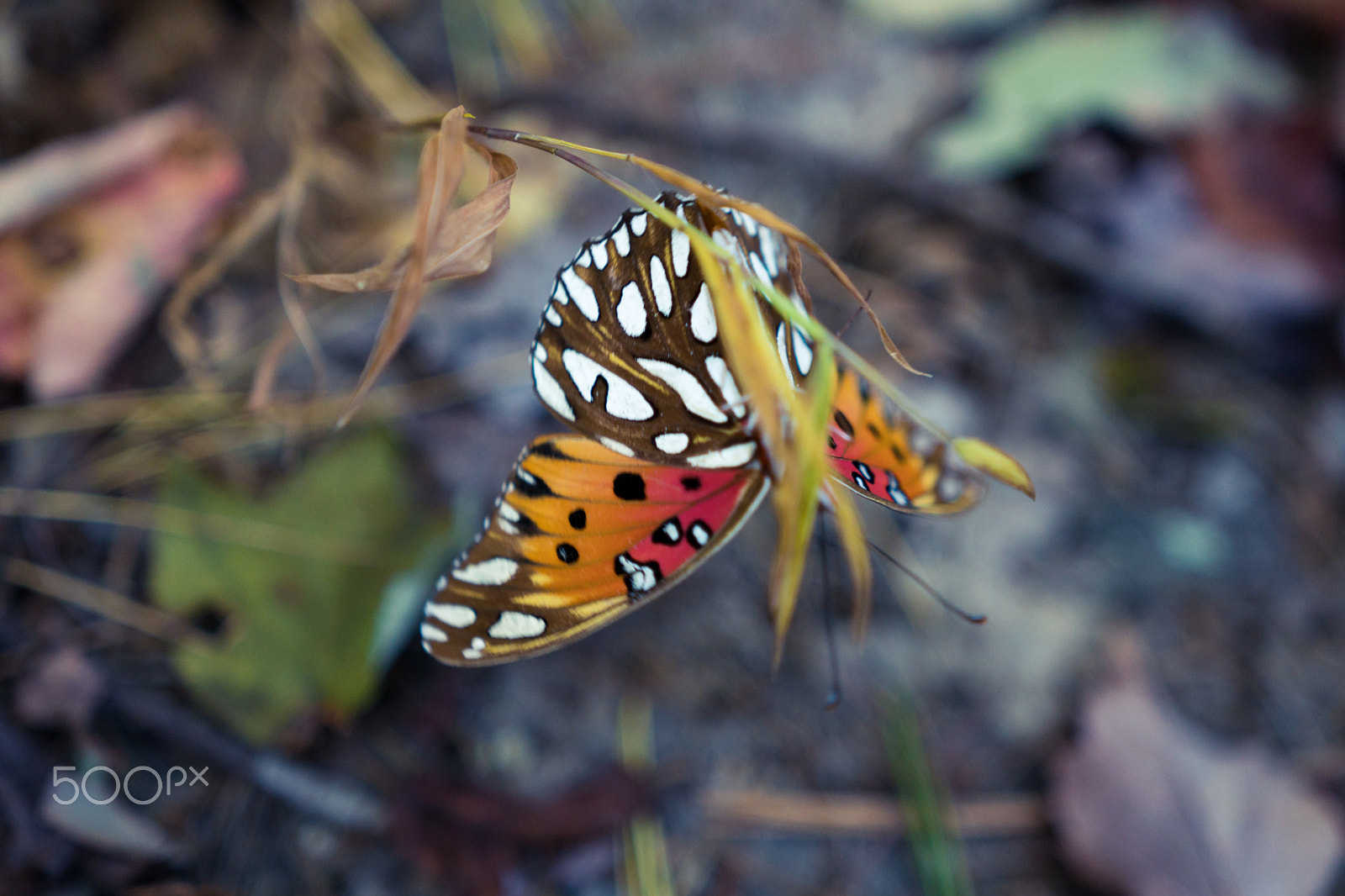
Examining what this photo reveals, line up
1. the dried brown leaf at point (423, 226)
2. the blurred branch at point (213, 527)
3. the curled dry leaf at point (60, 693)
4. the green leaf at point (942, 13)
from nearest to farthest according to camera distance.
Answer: the dried brown leaf at point (423, 226) → the curled dry leaf at point (60, 693) → the blurred branch at point (213, 527) → the green leaf at point (942, 13)

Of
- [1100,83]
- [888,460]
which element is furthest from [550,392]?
[1100,83]

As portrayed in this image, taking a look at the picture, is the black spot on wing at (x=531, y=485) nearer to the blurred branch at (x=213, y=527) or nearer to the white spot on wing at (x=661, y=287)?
the white spot on wing at (x=661, y=287)

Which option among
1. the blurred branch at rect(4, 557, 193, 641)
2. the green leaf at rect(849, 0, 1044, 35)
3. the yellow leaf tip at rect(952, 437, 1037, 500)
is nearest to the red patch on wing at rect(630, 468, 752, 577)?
the yellow leaf tip at rect(952, 437, 1037, 500)

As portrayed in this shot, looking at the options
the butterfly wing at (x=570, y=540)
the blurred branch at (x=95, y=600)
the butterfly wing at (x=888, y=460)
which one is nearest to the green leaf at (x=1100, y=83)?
the butterfly wing at (x=888, y=460)

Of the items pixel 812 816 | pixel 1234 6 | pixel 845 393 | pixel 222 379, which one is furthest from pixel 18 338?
pixel 1234 6

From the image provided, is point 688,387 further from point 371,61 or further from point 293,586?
point 371,61

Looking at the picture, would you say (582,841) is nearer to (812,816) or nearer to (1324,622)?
(812,816)
